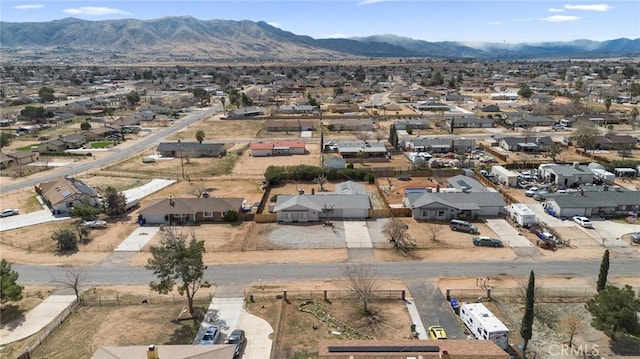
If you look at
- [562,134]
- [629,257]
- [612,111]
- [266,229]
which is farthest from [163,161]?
[612,111]

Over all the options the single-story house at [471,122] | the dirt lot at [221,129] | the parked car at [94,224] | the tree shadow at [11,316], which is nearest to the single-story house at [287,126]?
the dirt lot at [221,129]

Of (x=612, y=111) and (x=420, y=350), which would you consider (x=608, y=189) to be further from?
(x=612, y=111)

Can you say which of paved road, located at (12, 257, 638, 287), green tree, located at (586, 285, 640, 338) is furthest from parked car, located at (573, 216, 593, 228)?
green tree, located at (586, 285, 640, 338)

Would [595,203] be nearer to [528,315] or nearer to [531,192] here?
[531,192]

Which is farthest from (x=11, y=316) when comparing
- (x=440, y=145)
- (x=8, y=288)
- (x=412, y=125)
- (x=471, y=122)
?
(x=471, y=122)

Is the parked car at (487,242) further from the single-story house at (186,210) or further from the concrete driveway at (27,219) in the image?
the concrete driveway at (27,219)

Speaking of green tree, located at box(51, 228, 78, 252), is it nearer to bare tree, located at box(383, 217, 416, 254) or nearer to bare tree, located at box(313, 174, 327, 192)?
bare tree, located at box(313, 174, 327, 192)

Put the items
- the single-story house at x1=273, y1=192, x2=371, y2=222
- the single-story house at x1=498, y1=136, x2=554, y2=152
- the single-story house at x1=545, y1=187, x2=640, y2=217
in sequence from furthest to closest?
the single-story house at x1=498, y1=136, x2=554, y2=152, the single-story house at x1=545, y1=187, x2=640, y2=217, the single-story house at x1=273, y1=192, x2=371, y2=222
